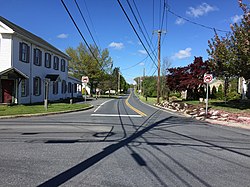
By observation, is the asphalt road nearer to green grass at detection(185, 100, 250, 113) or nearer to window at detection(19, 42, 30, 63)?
green grass at detection(185, 100, 250, 113)

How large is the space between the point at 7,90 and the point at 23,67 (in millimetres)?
2741

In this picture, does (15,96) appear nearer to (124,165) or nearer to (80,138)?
(80,138)

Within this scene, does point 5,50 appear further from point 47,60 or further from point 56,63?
point 56,63

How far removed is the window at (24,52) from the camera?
72.7ft

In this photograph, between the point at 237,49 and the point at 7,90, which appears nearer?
the point at 237,49

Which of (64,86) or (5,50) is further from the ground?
(5,50)

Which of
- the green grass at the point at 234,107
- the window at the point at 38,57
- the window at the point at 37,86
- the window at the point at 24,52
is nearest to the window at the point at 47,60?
the window at the point at 38,57

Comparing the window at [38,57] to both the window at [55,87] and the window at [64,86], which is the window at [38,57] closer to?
the window at [55,87]

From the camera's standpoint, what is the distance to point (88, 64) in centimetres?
4966

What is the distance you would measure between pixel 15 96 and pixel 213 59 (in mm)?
17140

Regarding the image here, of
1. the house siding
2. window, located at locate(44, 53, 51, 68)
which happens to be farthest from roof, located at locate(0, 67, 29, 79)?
window, located at locate(44, 53, 51, 68)

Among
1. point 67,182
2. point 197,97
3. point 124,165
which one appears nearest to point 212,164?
point 124,165

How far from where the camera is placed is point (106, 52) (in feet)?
→ 174

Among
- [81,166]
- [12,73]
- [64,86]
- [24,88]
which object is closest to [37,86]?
[24,88]
